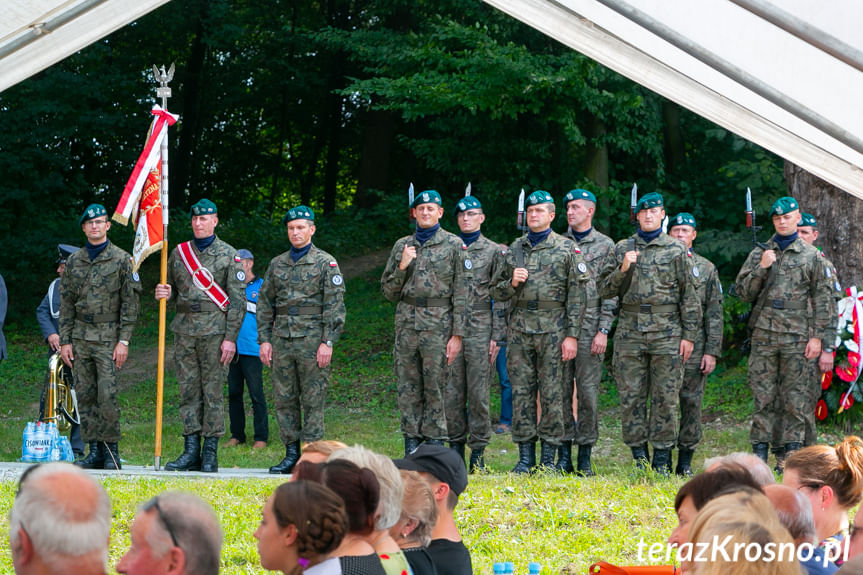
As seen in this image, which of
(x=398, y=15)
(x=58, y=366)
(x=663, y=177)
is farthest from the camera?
(x=398, y=15)

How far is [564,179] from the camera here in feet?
58.7

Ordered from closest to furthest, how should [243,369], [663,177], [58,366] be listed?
[58,366], [243,369], [663,177]

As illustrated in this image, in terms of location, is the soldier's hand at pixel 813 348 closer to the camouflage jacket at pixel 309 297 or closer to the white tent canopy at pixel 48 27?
the camouflage jacket at pixel 309 297

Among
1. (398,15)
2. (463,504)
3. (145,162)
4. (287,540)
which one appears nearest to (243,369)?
(145,162)

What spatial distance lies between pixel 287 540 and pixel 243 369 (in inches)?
325

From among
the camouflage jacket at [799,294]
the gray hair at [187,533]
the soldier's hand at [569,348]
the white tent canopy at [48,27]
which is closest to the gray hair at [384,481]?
the gray hair at [187,533]

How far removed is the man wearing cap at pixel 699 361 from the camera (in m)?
9.09

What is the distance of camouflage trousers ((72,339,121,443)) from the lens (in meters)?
9.14

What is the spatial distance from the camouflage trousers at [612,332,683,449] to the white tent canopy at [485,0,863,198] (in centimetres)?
463

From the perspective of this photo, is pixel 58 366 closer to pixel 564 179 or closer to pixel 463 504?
pixel 463 504

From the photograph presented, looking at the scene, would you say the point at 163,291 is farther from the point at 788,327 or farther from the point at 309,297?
the point at 788,327

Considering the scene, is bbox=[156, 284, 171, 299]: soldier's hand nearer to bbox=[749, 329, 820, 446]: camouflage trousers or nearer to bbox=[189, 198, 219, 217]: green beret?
bbox=[189, 198, 219, 217]: green beret

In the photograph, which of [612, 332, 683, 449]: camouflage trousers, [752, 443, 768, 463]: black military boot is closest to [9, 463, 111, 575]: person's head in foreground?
[612, 332, 683, 449]: camouflage trousers

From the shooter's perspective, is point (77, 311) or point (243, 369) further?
point (243, 369)
